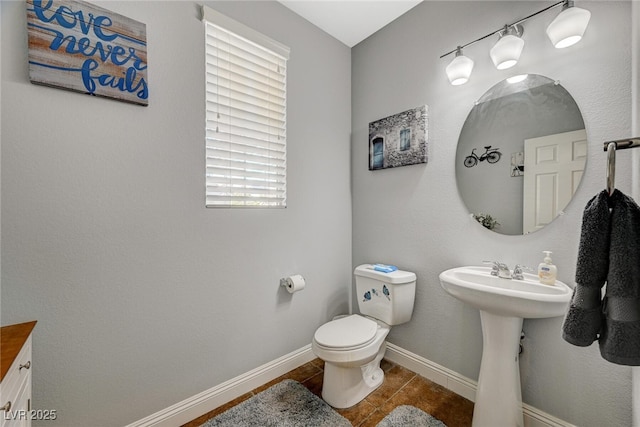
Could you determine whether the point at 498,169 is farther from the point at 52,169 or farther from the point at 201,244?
the point at 52,169

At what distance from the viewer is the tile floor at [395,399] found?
1.44 meters

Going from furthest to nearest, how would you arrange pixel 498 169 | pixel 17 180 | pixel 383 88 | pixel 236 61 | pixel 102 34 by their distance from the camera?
pixel 383 88 < pixel 236 61 < pixel 498 169 < pixel 102 34 < pixel 17 180

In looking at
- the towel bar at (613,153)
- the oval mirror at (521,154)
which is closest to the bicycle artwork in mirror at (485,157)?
the oval mirror at (521,154)

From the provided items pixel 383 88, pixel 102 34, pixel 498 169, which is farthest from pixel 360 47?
pixel 102 34

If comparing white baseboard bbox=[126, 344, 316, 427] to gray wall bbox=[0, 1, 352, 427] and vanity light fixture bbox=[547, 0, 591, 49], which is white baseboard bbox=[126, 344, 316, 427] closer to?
gray wall bbox=[0, 1, 352, 427]

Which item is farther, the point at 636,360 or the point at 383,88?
the point at 383,88

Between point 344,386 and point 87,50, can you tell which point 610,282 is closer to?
point 344,386

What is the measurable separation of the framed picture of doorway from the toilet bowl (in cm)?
118

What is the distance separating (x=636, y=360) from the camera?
25.7 inches

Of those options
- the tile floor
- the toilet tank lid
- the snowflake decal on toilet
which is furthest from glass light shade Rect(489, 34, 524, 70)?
the tile floor

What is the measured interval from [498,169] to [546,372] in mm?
1089

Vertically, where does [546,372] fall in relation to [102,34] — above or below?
below

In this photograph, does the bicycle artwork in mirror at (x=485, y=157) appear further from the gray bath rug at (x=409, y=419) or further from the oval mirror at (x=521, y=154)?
the gray bath rug at (x=409, y=419)

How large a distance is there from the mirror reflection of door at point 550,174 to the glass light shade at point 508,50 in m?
0.42
